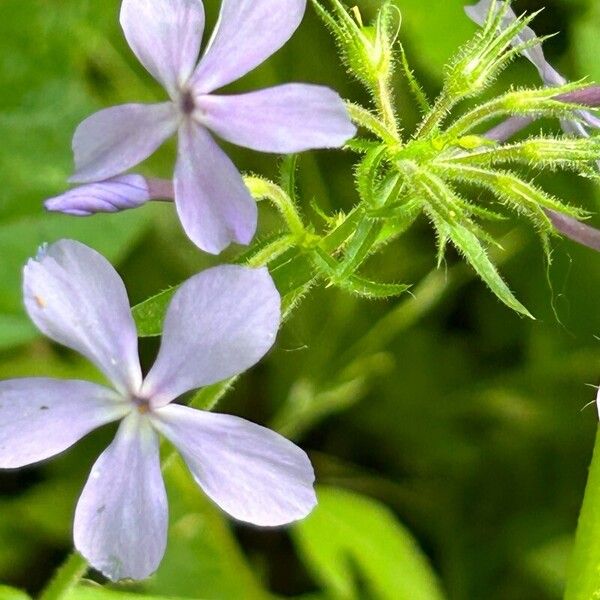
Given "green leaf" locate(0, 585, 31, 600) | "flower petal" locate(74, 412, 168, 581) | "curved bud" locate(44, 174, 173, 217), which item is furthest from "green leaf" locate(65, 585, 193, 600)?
"curved bud" locate(44, 174, 173, 217)

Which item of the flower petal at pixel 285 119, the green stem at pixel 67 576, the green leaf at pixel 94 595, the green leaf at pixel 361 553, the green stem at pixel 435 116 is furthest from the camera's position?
the green leaf at pixel 361 553

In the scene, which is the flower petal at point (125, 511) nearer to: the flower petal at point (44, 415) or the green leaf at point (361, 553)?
the flower petal at point (44, 415)

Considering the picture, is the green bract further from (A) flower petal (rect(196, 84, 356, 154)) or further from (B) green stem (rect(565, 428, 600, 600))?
(B) green stem (rect(565, 428, 600, 600))

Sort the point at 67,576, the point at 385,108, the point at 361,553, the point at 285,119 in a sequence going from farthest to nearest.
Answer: the point at 361,553, the point at 67,576, the point at 385,108, the point at 285,119

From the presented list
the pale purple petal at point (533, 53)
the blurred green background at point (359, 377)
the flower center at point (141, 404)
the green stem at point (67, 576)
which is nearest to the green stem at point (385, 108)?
the pale purple petal at point (533, 53)

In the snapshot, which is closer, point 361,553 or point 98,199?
point 98,199

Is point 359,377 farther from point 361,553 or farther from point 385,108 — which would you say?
point 385,108

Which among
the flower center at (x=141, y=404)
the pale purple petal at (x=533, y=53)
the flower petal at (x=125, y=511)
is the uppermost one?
the pale purple petal at (x=533, y=53)

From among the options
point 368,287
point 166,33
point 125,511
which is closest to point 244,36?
point 166,33

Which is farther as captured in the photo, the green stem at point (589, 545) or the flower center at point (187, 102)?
the green stem at point (589, 545)
